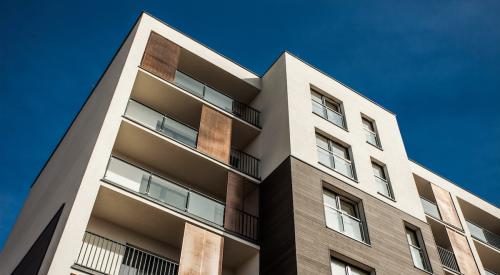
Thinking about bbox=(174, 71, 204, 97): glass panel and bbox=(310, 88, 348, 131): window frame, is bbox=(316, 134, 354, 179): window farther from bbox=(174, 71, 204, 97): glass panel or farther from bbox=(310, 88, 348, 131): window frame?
bbox=(174, 71, 204, 97): glass panel

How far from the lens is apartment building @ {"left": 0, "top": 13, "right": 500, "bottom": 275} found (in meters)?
16.2

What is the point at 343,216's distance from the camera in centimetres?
1900

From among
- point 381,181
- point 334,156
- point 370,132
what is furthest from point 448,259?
point 334,156

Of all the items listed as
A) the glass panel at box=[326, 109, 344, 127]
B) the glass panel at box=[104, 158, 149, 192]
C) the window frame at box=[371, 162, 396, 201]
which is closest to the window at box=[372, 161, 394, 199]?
the window frame at box=[371, 162, 396, 201]

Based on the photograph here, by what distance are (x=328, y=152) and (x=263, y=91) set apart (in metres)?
5.37

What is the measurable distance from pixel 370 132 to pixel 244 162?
22.2 feet

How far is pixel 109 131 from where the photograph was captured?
17.5 meters

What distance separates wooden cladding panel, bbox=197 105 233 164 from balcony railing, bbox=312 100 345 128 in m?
4.08

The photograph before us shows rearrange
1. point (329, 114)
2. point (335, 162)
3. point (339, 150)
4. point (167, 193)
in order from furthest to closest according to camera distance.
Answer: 1. point (329, 114)
2. point (339, 150)
3. point (335, 162)
4. point (167, 193)

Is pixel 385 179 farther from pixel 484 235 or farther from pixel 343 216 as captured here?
pixel 484 235

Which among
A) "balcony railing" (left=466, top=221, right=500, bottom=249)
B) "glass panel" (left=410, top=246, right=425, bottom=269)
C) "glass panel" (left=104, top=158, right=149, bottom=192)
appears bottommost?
"glass panel" (left=410, top=246, right=425, bottom=269)

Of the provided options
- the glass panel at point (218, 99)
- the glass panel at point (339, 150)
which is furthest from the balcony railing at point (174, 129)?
the glass panel at point (339, 150)

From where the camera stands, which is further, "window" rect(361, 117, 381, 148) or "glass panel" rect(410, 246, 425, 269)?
"window" rect(361, 117, 381, 148)

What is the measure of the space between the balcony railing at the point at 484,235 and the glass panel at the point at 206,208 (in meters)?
15.5
